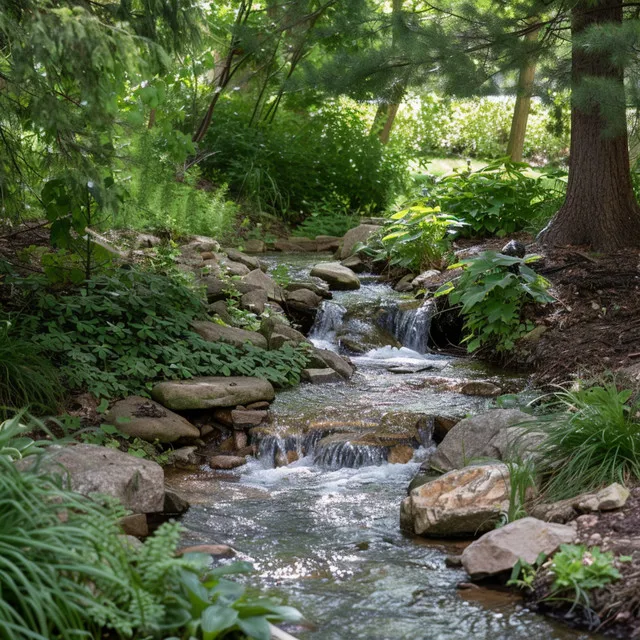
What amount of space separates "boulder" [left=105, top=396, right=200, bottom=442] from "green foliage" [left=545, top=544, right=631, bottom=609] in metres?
3.03

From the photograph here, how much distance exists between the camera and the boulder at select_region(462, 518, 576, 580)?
3.92 meters

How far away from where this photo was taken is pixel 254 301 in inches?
338

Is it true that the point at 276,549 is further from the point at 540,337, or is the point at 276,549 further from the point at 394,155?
the point at 394,155

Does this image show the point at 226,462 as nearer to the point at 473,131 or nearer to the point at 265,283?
the point at 265,283

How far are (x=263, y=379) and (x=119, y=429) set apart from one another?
4.44 feet

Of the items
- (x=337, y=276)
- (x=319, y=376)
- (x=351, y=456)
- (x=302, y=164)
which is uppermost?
(x=302, y=164)

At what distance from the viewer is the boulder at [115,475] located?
14.3ft

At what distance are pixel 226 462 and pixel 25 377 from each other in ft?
4.61

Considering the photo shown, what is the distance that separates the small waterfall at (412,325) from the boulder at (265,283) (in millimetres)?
1091

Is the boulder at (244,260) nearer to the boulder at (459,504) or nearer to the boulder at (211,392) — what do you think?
the boulder at (211,392)

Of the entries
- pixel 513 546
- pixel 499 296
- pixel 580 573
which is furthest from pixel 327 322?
pixel 580 573

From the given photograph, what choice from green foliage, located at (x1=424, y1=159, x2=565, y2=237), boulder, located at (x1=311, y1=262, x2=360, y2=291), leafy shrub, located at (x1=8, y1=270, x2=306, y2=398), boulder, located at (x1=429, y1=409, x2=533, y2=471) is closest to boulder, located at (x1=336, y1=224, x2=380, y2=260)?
green foliage, located at (x1=424, y1=159, x2=565, y2=237)

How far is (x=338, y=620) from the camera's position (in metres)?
3.63

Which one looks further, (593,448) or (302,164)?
(302,164)
